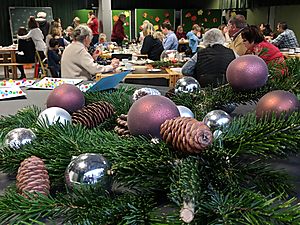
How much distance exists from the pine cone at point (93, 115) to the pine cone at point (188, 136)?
0.30m

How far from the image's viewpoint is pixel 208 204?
423 mm

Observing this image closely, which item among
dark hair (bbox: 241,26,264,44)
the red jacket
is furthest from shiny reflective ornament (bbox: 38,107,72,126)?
the red jacket

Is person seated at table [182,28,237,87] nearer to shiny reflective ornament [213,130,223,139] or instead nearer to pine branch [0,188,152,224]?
shiny reflective ornament [213,130,223,139]

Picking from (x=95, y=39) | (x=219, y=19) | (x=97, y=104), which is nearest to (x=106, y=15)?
(x=95, y=39)

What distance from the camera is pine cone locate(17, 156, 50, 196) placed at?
51 centimetres

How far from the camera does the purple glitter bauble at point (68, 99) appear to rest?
0.83m

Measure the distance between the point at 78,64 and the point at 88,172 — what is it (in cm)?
316

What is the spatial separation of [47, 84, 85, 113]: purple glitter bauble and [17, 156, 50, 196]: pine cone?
29 cm

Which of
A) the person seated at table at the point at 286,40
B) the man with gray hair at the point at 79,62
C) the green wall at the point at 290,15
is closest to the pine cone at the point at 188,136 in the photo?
the man with gray hair at the point at 79,62

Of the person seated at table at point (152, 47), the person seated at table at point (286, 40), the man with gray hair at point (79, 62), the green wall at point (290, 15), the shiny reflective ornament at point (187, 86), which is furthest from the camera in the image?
the green wall at point (290, 15)

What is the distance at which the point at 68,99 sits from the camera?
2.72 feet

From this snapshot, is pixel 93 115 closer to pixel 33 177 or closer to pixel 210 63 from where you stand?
pixel 33 177

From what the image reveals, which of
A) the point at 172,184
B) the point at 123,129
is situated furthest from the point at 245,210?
the point at 123,129

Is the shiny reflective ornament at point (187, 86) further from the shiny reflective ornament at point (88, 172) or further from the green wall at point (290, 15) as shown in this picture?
the green wall at point (290, 15)
